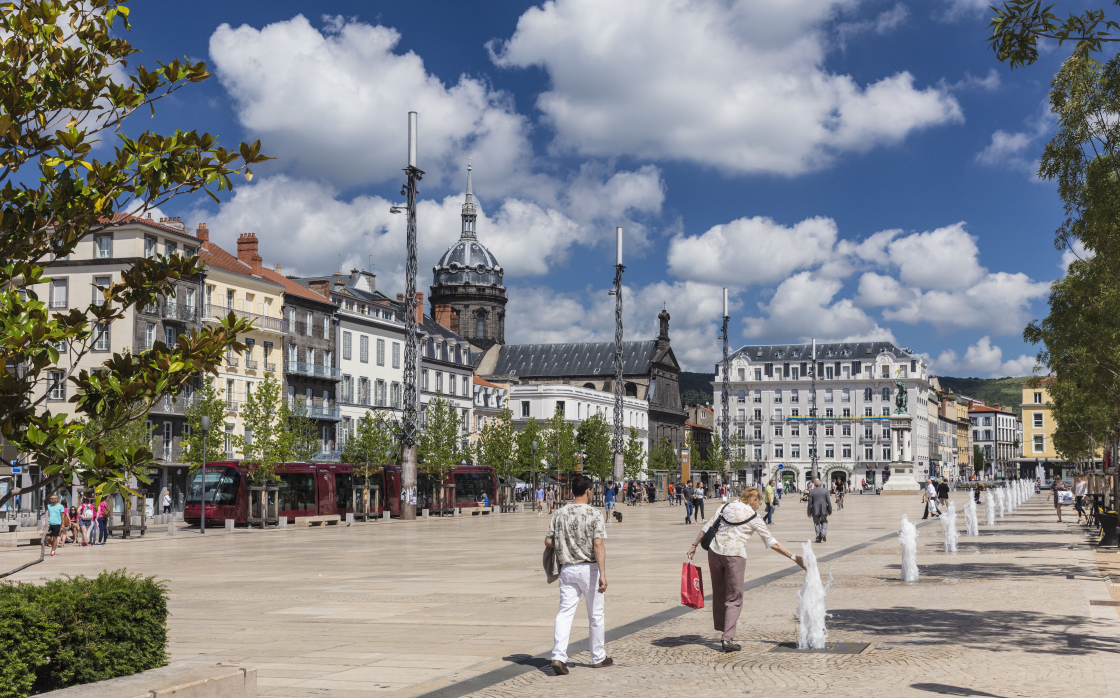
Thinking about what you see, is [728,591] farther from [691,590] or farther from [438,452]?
[438,452]

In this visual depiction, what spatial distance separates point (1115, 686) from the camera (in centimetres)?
925

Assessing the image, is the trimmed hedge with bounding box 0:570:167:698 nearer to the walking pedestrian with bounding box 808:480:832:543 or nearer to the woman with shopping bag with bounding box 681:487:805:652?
the woman with shopping bag with bounding box 681:487:805:652

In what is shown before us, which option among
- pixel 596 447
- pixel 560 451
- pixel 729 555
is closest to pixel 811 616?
pixel 729 555

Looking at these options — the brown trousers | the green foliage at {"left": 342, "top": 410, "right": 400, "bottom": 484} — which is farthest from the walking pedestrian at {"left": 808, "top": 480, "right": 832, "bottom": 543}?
the green foliage at {"left": 342, "top": 410, "right": 400, "bottom": 484}

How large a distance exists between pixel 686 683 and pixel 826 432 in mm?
155161

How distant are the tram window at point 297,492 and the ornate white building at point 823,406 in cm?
11015

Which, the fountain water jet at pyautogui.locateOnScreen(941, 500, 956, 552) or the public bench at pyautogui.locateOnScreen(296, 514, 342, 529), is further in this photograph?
the public bench at pyautogui.locateOnScreen(296, 514, 342, 529)

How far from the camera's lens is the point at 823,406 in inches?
6344

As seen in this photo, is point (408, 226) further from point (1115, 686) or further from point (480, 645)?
point (1115, 686)

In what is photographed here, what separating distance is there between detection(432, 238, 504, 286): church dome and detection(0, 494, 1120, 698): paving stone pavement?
127943mm

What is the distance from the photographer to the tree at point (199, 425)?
56781mm

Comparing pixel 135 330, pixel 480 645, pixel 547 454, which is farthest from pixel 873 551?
pixel 547 454

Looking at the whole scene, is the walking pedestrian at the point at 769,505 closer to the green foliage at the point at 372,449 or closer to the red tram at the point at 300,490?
the red tram at the point at 300,490

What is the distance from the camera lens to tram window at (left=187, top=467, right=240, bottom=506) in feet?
155
